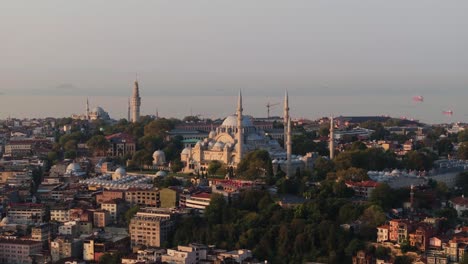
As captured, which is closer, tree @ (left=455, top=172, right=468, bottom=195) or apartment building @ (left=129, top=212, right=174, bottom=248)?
apartment building @ (left=129, top=212, right=174, bottom=248)

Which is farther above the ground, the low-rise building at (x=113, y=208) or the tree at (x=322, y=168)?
the tree at (x=322, y=168)

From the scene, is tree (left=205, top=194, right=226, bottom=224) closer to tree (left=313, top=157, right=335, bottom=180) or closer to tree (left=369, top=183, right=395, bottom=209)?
tree (left=369, top=183, right=395, bottom=209)

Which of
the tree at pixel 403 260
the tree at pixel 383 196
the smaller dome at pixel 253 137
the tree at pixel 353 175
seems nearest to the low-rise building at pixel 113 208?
the tree at pixel 353 175

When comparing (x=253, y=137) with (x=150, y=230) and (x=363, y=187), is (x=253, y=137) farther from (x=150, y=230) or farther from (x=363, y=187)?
(x=150, y=230)

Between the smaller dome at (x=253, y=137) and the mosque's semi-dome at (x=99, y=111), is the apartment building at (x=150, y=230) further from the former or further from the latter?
the mosque's semi-dome at (x=99, y=111)

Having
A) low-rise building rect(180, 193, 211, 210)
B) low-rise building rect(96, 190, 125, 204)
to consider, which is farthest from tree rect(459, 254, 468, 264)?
low-rise building rect(96, 190, 125, 204)
